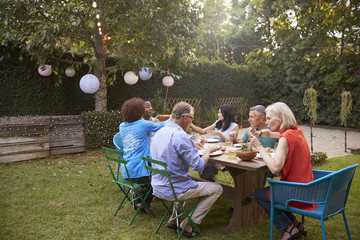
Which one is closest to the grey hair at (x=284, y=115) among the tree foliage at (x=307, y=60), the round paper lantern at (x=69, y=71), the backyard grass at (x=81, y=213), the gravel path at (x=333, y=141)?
the backyard grass at (x=81, y=213)

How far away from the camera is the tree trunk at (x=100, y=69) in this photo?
7.31 metres

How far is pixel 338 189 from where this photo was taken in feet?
7.95

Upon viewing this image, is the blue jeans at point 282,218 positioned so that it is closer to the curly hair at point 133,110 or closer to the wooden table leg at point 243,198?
the wooden table leg at point 243,198

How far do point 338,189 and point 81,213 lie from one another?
2820 millimetres

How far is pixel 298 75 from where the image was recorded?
45.0 ft

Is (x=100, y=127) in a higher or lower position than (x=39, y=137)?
higher

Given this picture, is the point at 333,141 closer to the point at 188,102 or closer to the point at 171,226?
the point at 188,102

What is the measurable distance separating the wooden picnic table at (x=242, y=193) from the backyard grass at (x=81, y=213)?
3.5 inches

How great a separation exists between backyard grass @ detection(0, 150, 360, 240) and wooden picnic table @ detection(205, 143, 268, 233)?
3.5 inches

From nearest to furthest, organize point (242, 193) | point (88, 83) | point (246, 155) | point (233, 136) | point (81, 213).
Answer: point (246, 155), point (242, 193), point (81, 213), point (233, 136), point (88, 83)

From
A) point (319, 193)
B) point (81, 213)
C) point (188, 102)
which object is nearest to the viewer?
point (319, 193)

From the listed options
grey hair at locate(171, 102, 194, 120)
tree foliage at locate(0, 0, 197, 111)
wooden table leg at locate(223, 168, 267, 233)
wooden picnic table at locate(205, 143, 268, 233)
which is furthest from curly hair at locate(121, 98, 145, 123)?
tree foliage at locate(0, 0, 197, 111)

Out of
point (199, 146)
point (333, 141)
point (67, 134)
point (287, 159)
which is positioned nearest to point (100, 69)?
point (67, 134)

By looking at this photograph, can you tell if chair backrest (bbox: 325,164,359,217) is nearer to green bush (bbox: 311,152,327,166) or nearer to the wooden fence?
green bush (bbox: 311,152,327,166)
